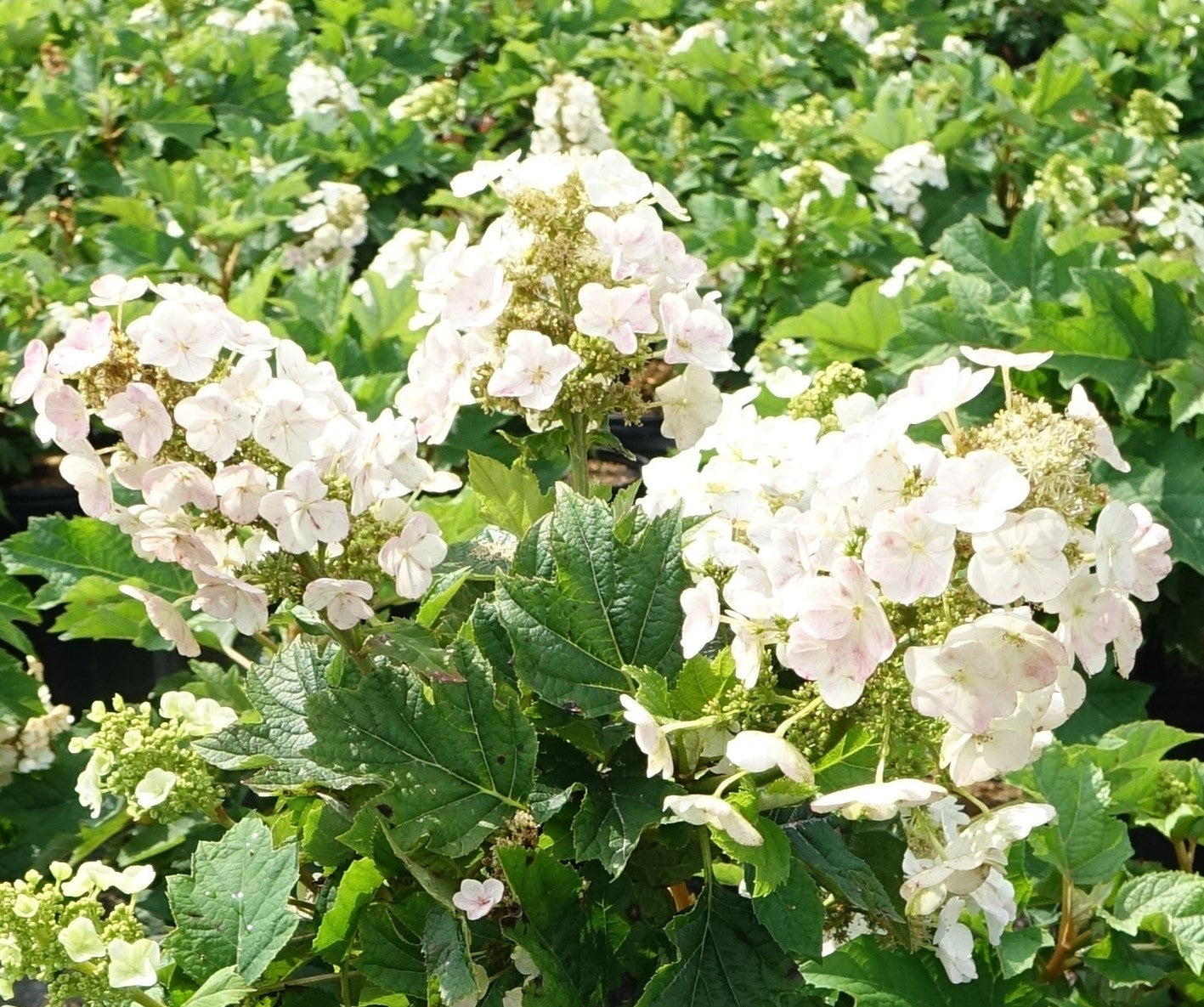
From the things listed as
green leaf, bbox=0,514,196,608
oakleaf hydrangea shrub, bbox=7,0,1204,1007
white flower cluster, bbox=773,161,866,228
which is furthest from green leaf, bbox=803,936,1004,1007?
white flower cluster, bbox=773,161,866,228

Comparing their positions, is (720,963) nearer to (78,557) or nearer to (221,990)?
(221,990)

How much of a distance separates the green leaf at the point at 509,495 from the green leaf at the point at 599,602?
8.4 inches

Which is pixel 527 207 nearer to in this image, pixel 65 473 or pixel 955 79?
pixel 65 473

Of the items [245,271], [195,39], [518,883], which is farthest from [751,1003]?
[195,39]

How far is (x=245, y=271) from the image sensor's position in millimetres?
3414

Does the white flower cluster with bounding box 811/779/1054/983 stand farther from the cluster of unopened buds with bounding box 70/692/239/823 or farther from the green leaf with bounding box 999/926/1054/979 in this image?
the cluster of unopened buds with bounding box 70/692/239/823

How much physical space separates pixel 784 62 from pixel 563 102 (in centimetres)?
112

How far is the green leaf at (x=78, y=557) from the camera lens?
86.3 inches

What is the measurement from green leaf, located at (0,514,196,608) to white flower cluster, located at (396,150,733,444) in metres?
0.92

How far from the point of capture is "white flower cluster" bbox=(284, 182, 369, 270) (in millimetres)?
3520

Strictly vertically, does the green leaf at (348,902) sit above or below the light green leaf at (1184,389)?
above

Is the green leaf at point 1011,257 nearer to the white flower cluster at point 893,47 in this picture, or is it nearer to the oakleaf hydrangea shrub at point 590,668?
the oakleaf hydrangea shrub at point 590,668

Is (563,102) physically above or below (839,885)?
below

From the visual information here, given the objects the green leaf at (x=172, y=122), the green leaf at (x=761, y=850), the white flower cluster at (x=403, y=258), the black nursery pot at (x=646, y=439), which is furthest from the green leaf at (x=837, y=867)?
the green leaf at (x=172, y=122)
